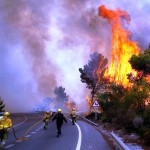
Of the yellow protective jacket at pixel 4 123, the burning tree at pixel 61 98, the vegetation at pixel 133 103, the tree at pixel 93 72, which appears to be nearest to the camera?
the yellow protective jacket at pixel 4 123

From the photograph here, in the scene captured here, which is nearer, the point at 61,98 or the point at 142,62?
the point at 142,62

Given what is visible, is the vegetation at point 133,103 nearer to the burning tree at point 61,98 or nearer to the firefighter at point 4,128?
the firefighter at point 4,128

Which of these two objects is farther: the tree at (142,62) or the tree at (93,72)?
the tree at (93,72)

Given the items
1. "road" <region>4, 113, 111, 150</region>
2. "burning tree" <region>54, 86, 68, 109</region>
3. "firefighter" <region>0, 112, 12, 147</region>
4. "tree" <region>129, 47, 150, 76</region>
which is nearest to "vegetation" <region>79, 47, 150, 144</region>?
"tree" <region>129, 47, 150, 76</region>

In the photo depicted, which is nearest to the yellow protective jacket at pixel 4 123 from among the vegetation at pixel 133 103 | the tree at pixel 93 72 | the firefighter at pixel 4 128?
the firefighter at pixel 4 128

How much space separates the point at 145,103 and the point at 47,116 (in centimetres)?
973

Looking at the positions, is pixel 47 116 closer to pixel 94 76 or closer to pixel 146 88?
pixel 146 88

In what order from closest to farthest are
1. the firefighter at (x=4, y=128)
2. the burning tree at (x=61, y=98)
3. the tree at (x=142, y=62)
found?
the firefighter at (x=4, y=128)
the tree at (x=142, y=62)
the burning tree at (x=61, y=98)

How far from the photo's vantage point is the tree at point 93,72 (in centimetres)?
8094

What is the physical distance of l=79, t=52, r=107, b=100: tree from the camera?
80.9 meters

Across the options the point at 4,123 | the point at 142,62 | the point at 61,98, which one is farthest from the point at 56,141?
the point at 61,98

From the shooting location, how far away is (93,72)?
83000mm

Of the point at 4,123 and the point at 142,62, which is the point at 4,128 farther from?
the point at 142,62

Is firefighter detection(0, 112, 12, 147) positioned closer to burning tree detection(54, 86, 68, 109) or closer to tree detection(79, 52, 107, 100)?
tree detection(79, 52, 107, 100)
